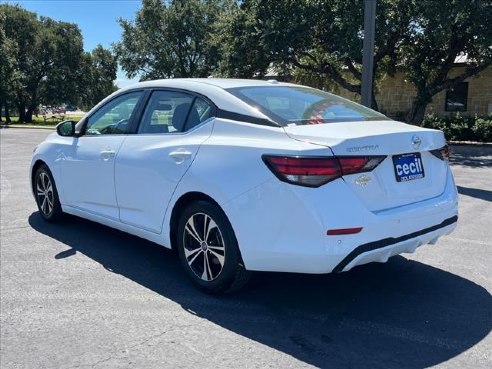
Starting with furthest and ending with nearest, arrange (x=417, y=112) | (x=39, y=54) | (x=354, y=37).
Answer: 1. (x=39, y=54)
2. (x=417, y=112)
3. (x=354, y=37)

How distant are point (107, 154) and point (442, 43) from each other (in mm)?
16014

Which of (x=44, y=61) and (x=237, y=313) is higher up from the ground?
(x=44, y=61)

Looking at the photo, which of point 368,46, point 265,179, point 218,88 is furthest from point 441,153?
point 368,46

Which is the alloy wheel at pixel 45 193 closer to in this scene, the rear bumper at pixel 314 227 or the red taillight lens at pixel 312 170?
the rear bumper at pixel 314 227

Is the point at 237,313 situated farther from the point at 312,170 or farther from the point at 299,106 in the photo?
the point at 299,106

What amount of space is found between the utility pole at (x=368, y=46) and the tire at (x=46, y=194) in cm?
819

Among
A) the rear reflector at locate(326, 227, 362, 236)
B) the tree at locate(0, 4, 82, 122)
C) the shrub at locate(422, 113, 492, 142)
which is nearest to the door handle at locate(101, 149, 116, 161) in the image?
the rear reflector at locate(326, 227, 362, 236)

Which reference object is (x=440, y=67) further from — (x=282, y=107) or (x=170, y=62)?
(x=170, y=62)

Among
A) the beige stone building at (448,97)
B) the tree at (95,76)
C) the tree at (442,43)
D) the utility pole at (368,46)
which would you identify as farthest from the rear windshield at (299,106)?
the tree at (95,76)

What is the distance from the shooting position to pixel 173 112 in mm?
4484

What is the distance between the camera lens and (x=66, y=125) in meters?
5.77

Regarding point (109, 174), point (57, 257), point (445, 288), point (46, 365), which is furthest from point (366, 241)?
point (57, 257)

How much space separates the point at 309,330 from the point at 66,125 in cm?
378

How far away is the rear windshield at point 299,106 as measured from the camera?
3.92 metres
